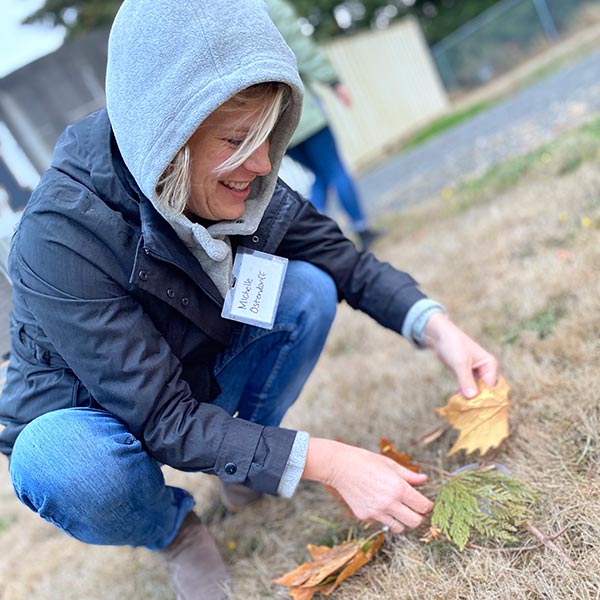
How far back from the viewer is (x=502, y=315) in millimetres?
1822

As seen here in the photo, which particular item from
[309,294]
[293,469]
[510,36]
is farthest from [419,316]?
[510,36]

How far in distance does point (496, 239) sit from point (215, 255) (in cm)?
162

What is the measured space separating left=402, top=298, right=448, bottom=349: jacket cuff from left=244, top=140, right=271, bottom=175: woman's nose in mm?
481

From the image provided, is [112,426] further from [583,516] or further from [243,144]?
[583,516]

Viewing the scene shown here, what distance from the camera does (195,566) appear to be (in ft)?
4.34

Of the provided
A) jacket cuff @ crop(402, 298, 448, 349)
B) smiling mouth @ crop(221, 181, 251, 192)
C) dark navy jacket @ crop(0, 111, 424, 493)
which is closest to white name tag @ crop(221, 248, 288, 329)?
dark navy jacket @ crop(0, 111, 424, 493)

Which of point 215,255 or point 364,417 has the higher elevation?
point 215,255

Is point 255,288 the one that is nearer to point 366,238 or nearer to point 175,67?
point 175,67

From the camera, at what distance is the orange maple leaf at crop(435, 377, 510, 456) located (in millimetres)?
1244

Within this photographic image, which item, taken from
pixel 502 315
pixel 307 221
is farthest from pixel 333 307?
pixel 502 315

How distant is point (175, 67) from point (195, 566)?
3.36 ft

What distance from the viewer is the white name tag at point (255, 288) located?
1.24 m

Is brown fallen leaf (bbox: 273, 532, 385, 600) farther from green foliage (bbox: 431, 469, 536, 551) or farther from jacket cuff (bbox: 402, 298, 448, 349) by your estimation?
jacket cuff (bbox: 402, 298, 448, 349)

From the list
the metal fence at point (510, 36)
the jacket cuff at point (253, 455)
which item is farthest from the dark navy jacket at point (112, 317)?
the metal fence at point (510, 36)
